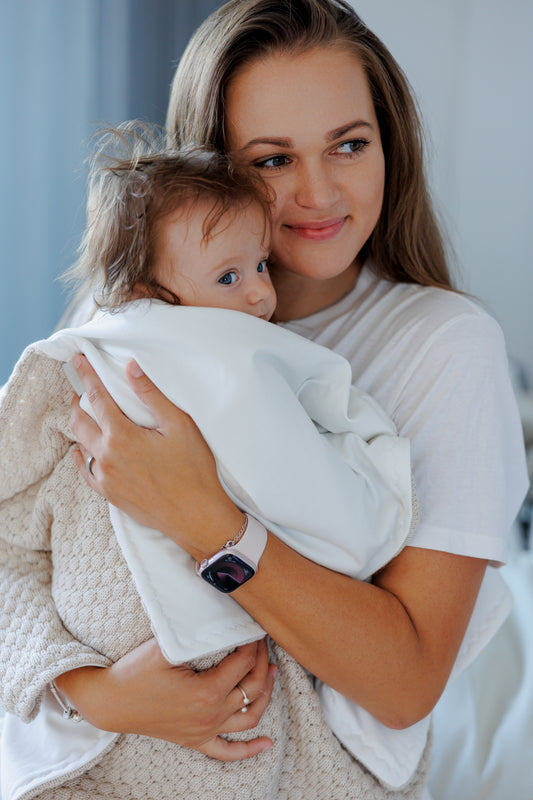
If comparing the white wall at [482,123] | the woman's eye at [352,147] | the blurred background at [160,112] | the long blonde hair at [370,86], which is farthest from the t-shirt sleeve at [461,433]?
the white wall at [482,123]

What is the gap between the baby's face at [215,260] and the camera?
3.50ft

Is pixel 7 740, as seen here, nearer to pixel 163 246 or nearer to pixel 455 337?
pixel 163 246

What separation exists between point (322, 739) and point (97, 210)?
864 millimetres

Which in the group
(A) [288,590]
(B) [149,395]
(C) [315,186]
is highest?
(C) [315,186]

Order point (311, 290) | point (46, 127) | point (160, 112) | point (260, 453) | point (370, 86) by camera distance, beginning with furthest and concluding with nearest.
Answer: point (160, 112) < point (46, 127) < point (311, 290) < point (370, 86) < point (260, 453)

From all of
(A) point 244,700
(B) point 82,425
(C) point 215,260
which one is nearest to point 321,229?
(C) point 215,260

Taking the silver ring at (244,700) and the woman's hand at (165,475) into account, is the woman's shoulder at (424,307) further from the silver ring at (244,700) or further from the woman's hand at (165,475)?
the silver ring at (244,700)

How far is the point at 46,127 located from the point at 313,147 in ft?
5.67

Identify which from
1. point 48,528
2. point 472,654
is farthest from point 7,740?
point 472,654

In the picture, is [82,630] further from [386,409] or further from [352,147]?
[352,147]

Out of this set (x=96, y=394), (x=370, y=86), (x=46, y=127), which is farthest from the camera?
(x=46, y=127)

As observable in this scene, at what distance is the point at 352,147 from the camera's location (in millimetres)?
1293

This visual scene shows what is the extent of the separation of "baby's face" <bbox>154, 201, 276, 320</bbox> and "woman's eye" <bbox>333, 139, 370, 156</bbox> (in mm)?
245

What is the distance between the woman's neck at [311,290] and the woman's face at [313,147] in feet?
0.47
